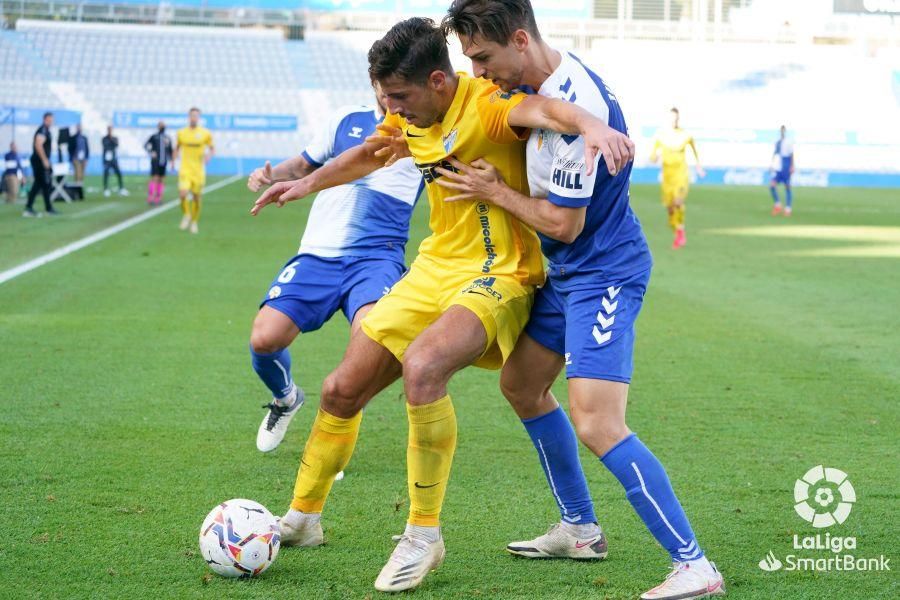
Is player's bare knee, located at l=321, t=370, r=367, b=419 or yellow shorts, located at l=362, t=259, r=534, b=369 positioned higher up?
yellow shorts, located at l=362, t=259, r=534, b=369

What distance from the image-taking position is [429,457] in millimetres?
4039

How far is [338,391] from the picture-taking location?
166 inches

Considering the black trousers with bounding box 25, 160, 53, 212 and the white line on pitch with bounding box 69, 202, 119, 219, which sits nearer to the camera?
the black trousers with bounding box 25, 160, 53, 212

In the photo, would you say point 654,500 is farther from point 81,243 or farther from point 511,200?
point 81,243

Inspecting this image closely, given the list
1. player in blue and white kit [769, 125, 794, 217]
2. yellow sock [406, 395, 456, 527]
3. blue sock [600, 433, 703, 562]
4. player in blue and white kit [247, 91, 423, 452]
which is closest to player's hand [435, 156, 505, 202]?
yellow sock [406, 395, 456, 527]

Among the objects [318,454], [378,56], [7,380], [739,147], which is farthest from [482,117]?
[739,147]

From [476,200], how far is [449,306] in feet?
1.32

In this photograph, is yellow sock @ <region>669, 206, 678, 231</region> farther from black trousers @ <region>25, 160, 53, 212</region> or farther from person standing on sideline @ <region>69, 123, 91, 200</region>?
person standing on sideline @ <region>69, 123, 91, 200</region>

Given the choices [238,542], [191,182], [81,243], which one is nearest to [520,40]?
[238,542]

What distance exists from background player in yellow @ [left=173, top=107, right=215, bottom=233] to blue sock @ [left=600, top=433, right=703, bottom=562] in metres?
15.9

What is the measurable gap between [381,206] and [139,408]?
1.95 meters

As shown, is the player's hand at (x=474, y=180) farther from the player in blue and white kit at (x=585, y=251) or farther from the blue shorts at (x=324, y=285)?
the blue shorts at (x=324, y=285)

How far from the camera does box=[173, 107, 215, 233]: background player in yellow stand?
18.9 meters

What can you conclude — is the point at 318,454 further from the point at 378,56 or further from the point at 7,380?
the point at 7,380
